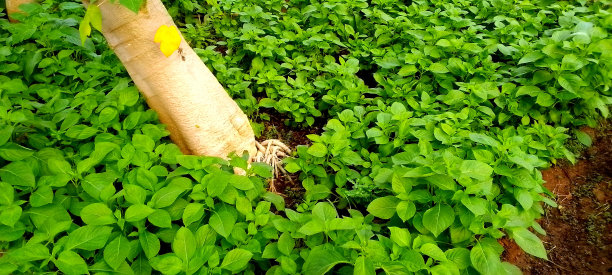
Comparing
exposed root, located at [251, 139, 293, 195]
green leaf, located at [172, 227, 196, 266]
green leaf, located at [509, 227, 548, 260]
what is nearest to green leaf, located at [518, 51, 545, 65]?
green leaf, located at [509, 227, 548, 260]

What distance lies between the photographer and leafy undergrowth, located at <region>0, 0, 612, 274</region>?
2.16m

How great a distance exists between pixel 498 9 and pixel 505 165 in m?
2.57

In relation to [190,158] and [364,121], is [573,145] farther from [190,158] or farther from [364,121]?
[190,158]

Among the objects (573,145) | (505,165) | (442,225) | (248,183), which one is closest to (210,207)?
(248,183)

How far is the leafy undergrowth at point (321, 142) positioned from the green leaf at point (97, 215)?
0.01 m

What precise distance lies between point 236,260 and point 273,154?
1.26 metres

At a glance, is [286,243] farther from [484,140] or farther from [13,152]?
[13,152]

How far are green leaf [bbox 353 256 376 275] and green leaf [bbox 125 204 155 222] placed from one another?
1081 mm

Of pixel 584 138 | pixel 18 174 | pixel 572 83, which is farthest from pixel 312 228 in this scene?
pixel 584 138

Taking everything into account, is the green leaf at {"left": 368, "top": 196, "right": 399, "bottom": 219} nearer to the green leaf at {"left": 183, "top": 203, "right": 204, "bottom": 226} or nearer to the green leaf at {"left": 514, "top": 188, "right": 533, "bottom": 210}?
the green leaf at {"left": 514, "top": 188, "right": 533, "bottom": 210}

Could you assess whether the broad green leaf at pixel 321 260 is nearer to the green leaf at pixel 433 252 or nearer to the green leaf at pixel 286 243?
the green leaf at pixel 286 243

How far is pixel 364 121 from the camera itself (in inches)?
126

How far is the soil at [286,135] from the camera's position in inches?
123

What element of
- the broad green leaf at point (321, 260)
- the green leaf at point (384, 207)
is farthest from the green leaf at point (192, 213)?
the green leaf at point (384, 207)
